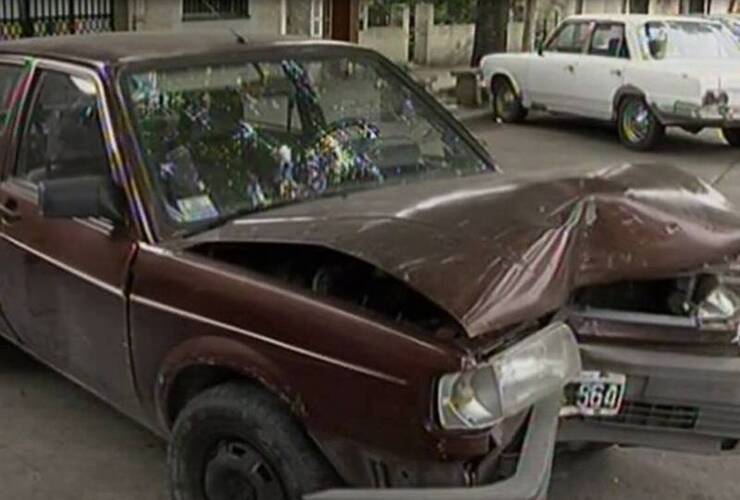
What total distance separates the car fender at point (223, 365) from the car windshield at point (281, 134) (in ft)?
1.70

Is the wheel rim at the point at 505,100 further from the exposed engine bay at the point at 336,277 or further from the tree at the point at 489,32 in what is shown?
the exposed engine bay at the point at 336,277

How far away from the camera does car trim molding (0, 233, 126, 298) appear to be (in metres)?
3.51

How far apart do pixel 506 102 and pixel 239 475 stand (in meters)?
12.6

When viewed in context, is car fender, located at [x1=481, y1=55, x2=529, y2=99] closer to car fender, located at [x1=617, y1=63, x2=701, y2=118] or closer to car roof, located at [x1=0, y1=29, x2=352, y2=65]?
car fender, located at [x1=617, y1=63, x2=701, y2=118]

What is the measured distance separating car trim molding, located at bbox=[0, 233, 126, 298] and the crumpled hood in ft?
1.23

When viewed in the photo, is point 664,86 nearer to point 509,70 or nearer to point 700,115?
point 700,115

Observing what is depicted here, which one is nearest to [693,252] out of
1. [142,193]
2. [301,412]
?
[301,412]

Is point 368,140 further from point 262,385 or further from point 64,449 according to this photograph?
point 64,449

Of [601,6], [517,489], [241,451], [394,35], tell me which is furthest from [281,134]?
[601,6]

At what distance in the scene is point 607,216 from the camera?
3.24 meters

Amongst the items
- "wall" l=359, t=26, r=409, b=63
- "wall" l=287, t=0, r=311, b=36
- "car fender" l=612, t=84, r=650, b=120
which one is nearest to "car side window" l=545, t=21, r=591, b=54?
"car fender" l=612, t=84, r=650, b=120

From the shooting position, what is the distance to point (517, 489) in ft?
8.20

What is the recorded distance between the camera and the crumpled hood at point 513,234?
2764mm

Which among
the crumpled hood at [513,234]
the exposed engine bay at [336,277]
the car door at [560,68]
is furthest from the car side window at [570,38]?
the exposed engine bay at [336,277]
